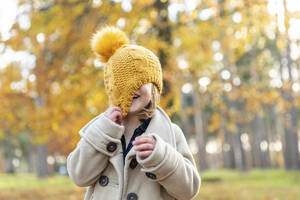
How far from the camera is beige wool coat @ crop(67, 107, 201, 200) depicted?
1.75 meters

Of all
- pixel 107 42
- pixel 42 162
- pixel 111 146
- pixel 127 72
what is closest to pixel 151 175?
pixel 111 146

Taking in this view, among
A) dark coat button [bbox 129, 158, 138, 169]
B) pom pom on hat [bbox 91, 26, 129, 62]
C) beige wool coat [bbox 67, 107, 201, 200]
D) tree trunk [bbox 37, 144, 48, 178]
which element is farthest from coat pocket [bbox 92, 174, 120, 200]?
tree trunk [bbox 37, 144, 48, 178]

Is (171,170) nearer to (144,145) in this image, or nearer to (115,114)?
(144,145)

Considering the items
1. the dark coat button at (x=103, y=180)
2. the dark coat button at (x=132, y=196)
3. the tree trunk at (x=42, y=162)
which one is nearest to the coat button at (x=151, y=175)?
the dark coat button at (x=132, y=196)

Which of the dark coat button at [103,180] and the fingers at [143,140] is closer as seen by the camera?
the fingers at [143,140]

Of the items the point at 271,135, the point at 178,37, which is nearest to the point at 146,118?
the point at 178,37

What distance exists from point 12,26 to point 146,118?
14.8 feet

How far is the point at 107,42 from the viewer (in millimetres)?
2080

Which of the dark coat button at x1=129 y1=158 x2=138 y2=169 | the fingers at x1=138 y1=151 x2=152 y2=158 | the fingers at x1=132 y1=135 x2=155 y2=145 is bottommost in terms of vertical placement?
the dark coat button at x1=129 y1=158 x2=138 y2=169

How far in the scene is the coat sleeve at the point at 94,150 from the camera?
5.92ft

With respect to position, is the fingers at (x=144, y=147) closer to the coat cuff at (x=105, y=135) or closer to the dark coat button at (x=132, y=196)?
the coat cuff at (x=105, y=135)

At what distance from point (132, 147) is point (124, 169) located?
12cm

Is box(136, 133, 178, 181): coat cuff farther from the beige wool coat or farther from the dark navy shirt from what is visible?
the dark navy shirt

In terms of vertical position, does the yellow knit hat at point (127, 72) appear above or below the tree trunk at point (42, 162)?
above
